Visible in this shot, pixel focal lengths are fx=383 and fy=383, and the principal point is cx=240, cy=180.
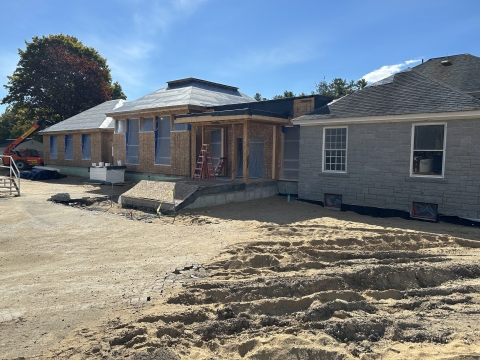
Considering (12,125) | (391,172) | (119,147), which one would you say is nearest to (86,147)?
(119,147)

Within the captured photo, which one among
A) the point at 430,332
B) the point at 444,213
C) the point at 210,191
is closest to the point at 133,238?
the point at 210,191

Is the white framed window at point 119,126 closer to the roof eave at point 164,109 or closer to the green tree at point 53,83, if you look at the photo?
the roof eave at point 164,109

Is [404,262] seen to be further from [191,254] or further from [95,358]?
[95,358]

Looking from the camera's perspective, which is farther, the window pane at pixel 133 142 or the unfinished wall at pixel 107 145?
the unfinished wall at pixel 107 145

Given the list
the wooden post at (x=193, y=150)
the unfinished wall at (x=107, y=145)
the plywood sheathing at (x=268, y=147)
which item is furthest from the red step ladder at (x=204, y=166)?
the unfinished wall at (x=107, y=145)

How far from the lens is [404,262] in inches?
274

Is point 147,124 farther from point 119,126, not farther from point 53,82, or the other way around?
point 53,82

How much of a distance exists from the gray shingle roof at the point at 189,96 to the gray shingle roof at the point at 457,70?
1032cm

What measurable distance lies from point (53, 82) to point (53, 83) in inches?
4.5

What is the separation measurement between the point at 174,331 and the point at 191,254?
3565 millimetres

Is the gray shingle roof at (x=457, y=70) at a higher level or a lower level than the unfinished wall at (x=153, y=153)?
higher

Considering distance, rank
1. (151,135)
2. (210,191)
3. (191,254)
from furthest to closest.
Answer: (151,135) → (210,191) → (191,254)

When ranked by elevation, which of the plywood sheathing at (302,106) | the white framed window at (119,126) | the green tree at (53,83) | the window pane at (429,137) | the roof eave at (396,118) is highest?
the green tree at (53,83)

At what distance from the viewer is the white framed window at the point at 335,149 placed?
13594 mm
